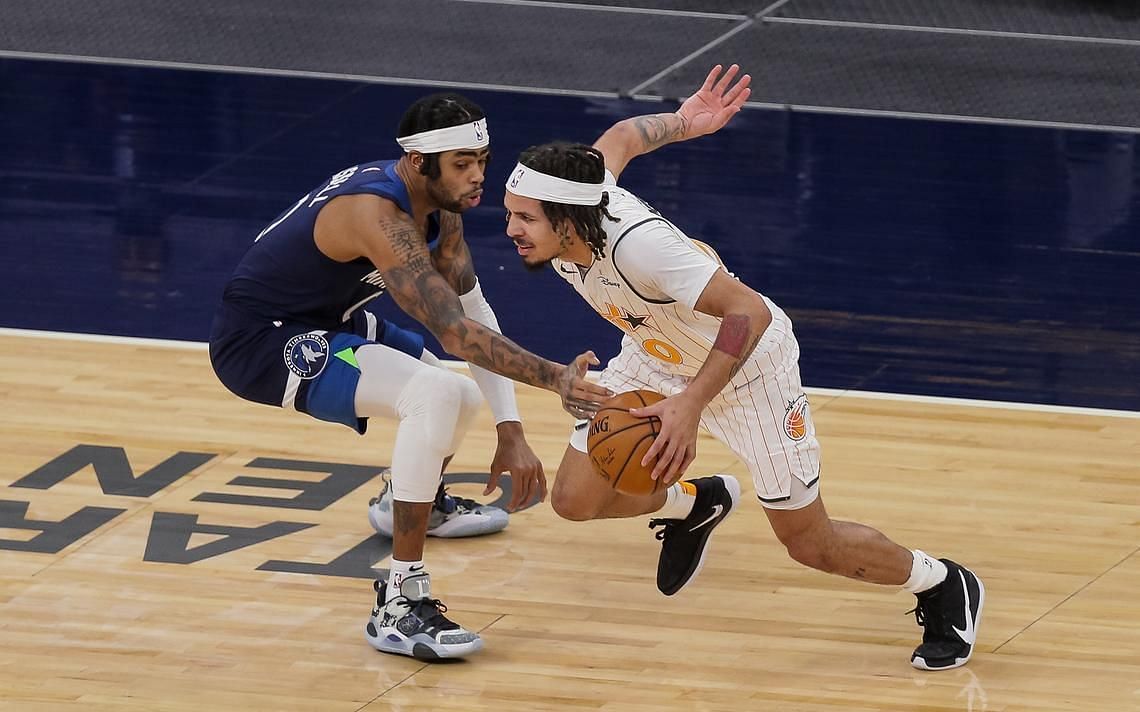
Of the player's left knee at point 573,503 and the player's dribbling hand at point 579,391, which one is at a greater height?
the player's dribbling hand at point 579,391

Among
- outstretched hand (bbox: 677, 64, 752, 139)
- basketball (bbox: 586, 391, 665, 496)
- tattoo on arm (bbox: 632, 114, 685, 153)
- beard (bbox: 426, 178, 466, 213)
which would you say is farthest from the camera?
outstretched hand (bbox: 677, 64, 752, 139)

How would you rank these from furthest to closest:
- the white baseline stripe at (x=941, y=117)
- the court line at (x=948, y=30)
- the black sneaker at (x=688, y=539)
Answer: the court line at (x=948, y=30), the white baseline stripe at (x=941, y=117), the black sneaker at (x=688, y=539)

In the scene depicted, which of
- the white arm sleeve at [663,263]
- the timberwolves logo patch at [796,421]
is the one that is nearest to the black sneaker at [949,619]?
the timberwolves logo patch at [796,421]

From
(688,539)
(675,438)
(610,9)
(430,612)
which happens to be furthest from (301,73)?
(675,438)

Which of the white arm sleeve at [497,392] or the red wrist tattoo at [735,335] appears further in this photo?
the white arm sleeve at [497,392]

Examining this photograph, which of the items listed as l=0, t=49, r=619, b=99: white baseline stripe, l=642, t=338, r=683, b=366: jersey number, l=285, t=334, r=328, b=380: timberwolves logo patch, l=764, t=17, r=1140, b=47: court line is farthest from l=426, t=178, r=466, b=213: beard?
l=764, t=17, r=1140, b=47: court line

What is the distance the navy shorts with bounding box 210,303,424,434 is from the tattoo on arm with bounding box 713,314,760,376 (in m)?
1.27

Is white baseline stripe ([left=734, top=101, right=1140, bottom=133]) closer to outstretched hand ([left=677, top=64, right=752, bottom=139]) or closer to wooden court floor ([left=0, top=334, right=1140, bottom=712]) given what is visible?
wooden court floor ([left=0, top=334, right=1140, bottom=712])

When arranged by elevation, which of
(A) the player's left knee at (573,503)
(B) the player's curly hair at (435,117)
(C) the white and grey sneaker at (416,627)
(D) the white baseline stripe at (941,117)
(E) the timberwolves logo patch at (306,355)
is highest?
(B) the player's curly hair at (435,117)

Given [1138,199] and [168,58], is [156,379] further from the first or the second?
[168,58]

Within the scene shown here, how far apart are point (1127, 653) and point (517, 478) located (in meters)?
1.88

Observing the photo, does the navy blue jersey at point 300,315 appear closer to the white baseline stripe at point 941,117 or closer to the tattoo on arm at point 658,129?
the tattoo on arm at point 658,129

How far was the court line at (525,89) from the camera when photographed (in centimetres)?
1323

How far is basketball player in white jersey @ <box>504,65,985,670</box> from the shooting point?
5301 millimetres
